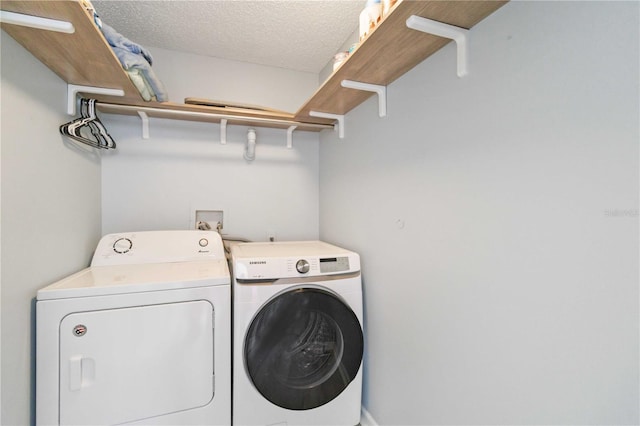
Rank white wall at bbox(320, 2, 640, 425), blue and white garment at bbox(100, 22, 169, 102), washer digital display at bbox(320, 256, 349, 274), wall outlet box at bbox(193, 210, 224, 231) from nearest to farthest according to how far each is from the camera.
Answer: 1. white wall at bbox(320, 2, 640, 425)
2. blue and white garment at bbox(100, 22, 169, 102)
3. washer digital display at bbox(320, 256, 349, 274)
4. wall outlet box at bbox(193, 210, 224, 231)

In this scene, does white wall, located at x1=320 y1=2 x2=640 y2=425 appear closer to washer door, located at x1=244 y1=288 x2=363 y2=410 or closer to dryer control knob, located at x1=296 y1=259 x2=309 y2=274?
washer door, located at x1=244 y1=288 x2=363 y2=410

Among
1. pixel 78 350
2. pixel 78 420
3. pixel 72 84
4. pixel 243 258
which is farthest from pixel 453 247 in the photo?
pixel 72 84

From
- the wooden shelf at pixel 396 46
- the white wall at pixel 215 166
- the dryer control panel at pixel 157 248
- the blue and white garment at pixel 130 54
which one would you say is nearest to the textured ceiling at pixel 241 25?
the white wall at pixel 215 166

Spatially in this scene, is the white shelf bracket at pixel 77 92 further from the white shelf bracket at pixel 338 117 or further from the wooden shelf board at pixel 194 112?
the white shelf bracket at pixel 338 117

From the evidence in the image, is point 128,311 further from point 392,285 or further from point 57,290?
point 392,285

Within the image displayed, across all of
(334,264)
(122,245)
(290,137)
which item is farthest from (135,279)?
(290,137)

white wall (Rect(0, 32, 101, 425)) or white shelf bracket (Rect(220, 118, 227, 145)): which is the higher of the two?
white shelf bracket (Rect(220, 118, 227, 145))

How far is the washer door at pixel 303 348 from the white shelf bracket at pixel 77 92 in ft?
4.52

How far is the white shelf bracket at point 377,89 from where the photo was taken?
1.35 metres

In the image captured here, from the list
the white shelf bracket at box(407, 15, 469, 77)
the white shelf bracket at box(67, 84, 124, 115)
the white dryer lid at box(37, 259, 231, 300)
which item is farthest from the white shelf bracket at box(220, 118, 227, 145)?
the white shelf bracket at box(407, 15, 469, 77)

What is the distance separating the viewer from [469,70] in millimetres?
936

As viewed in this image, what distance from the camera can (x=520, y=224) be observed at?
0.78 meters

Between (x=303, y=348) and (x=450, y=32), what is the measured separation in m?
1.50

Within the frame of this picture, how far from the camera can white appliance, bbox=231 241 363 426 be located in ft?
4.33
